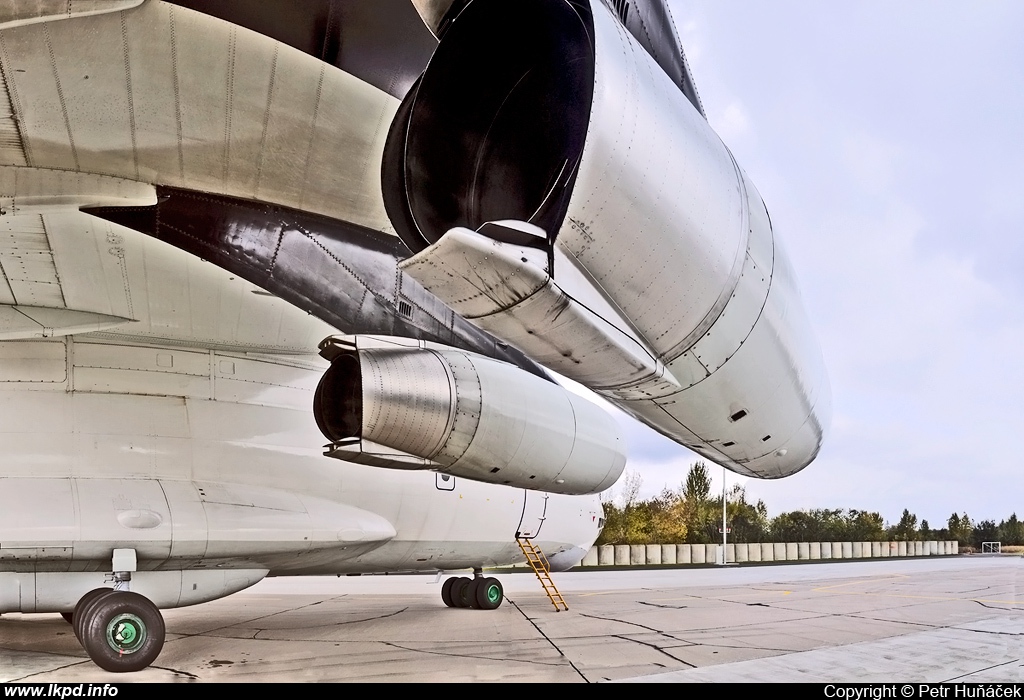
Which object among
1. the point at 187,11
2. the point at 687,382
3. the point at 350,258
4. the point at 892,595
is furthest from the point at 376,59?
the point at 892,595

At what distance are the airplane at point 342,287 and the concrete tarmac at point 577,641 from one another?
770mm

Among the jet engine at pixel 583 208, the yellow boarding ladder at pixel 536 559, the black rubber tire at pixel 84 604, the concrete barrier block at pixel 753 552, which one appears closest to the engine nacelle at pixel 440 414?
the black rubber tire at pixel 84 604

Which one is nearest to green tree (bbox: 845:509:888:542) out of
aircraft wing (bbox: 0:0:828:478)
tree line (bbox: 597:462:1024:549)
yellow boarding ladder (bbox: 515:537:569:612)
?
tree line (bbox: 597:462:1024:549)

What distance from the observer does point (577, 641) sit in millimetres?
7512

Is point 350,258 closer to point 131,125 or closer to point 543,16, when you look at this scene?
point 131,125

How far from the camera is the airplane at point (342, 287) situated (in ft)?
11.3

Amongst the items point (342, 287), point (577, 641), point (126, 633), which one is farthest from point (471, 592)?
point (126, 633)

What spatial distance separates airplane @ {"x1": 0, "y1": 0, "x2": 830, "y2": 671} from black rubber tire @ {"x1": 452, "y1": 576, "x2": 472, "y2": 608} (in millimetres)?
2038

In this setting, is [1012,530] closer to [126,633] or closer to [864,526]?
[864,526]

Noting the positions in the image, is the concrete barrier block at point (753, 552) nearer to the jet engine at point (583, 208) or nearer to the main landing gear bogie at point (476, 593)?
the main landing gear bogie at point (476, 593)

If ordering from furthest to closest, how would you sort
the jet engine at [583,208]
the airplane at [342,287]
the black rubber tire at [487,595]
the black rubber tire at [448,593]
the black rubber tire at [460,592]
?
the black rubber tire at [448,593], the black rubber tire at [460,592], the black rubber tire at [487,595], the airplane at [342,287], the jet engine at [583,208]

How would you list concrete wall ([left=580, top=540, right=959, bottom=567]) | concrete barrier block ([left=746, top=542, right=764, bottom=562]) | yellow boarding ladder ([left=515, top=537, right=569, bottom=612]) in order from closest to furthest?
yellow boarding ladder ([left=515, top=537, right=569, bottom=612]), concrete wall ([left=580, top=540, right=959, bottom=567]), concrete barrier block ([left=746, top=542, right=764, bottom=562])

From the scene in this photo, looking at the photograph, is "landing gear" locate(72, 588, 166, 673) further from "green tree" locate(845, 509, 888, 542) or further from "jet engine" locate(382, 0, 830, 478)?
"green tree" locate(845, 509, 888, 542)

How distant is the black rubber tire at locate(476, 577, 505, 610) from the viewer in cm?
1105
